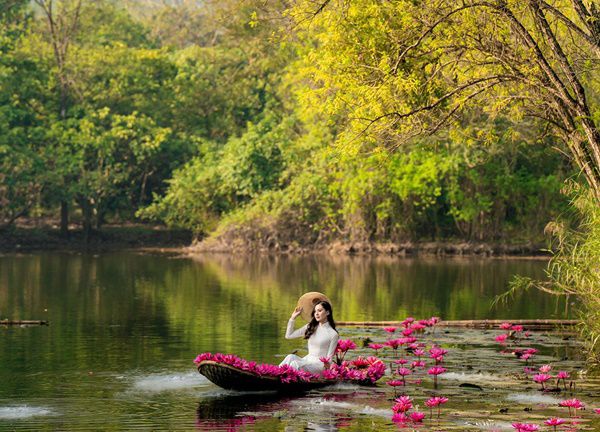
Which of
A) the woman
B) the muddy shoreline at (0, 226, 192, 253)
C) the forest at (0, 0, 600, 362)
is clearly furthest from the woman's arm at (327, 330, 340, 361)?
the muddy shoreline at (0, 226, 192, 253)

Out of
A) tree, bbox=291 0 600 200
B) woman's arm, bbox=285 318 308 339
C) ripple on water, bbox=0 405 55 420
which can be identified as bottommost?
ripple on water, bbox=0 405 55 420

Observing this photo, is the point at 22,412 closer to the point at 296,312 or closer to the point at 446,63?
the point at 296,312

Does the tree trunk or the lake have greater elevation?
the tree trunk

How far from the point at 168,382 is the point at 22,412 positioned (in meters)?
2.94

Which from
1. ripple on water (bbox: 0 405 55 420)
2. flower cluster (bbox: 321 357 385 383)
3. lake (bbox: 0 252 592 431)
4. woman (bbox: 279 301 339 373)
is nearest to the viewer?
ripple on water (bbox: 0 405 55 420)

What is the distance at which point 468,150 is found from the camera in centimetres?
5050

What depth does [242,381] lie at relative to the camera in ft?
53.7

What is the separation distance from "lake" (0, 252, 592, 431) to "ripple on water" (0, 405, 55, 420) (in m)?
0.01

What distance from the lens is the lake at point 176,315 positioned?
15.5 m

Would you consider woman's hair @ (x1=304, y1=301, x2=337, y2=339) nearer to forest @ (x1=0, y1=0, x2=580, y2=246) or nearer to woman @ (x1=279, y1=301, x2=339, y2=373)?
woman @ (x1=279, y1=301, x2=339, y2=373)

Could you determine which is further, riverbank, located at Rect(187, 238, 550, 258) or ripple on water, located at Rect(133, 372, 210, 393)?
riverbank, located at Rect(187, 238, 550, 258)

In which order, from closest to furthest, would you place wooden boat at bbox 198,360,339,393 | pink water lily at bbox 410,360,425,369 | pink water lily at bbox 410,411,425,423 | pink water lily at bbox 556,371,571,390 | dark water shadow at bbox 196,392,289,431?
pink water lily at bbox 410,411,425,423, dark water shadow at bbox 196,392,289,431, wooden boat at bbox 198,360,339,393, pink water lily at bbox 556,371,571,390, pink water lily at bbox 410,360,425,369

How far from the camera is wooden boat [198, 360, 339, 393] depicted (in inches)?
637

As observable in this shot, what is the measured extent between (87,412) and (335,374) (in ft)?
11.3
